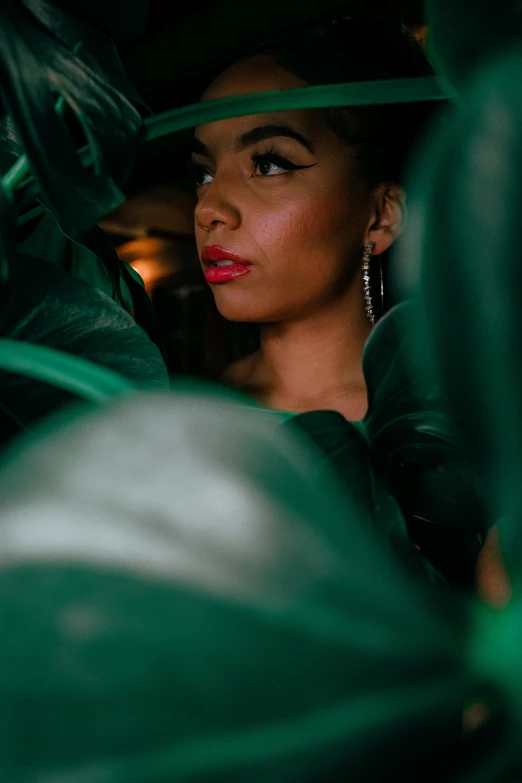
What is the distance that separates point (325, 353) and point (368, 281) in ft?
0.12

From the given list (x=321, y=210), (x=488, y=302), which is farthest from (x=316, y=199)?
(x=488, y=302)

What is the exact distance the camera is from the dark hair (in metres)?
0.30

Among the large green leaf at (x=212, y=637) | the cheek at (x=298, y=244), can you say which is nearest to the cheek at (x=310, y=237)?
the cheek at (x=298, y=244)

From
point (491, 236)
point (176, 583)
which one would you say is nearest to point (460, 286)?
point (491, 236)

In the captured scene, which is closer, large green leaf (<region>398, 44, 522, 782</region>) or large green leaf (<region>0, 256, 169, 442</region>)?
large green leaf (<region>398, 44, 522, 782</region>)

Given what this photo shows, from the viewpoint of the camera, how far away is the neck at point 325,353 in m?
0.31

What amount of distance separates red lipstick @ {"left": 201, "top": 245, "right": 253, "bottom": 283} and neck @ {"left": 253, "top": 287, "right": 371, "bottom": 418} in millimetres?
29

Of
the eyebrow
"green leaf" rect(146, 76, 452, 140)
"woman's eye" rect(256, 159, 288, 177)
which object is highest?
"green leaf" rect(146, 76, 452, 140)

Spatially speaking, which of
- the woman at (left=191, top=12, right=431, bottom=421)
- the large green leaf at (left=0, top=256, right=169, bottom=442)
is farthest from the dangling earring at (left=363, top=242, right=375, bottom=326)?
the large green leaf at (left=0, top=256, right=169, bottom=442)

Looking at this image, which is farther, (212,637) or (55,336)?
(55,336)

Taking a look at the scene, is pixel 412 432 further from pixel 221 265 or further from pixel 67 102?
pixel 67 102

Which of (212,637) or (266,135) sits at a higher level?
(266,135)

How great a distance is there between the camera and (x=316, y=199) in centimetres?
31

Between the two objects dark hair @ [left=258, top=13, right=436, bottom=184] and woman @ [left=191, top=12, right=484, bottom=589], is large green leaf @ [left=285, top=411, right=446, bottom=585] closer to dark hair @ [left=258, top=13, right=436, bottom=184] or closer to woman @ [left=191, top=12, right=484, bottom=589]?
woman @ [left=191, top=12, right=484, bottom=589]
